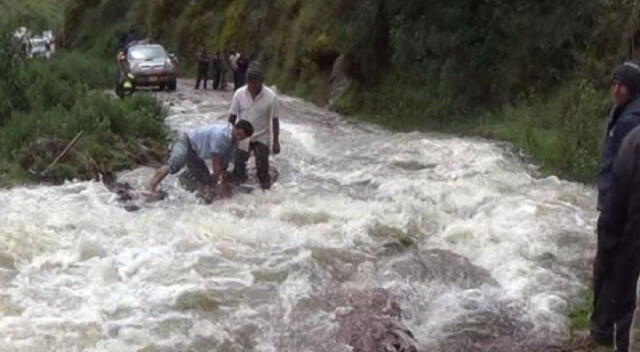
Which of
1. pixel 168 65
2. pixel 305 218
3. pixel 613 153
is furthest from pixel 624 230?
pixel 168 65

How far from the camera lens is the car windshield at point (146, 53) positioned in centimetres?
3234

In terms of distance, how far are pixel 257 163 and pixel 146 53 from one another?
67.7ft

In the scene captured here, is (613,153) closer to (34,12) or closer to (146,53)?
(146,53)

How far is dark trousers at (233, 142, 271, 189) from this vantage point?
12664 mm

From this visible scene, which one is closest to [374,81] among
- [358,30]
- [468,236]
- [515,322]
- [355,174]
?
[358,30]

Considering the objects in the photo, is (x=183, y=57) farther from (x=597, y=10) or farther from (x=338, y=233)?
(x=338, y=233)

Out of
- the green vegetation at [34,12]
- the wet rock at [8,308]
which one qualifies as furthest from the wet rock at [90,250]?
the green vegetation at [34,12]

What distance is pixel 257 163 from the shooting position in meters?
13.0

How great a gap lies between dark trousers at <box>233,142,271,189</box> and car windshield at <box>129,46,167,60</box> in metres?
20.0

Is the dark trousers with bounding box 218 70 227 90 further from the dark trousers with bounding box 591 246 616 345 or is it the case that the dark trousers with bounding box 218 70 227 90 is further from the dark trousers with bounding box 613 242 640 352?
the dark trousers with bounding box 613 242 640 352

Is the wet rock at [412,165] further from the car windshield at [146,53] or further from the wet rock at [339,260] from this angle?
the car windshield at [146,53]

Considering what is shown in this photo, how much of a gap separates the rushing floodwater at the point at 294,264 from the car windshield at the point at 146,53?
59.8 ft

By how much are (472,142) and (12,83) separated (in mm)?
7896

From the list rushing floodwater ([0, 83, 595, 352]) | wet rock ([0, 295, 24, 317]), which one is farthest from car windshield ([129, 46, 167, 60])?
wet rock ([0, 295, 24, 317])
